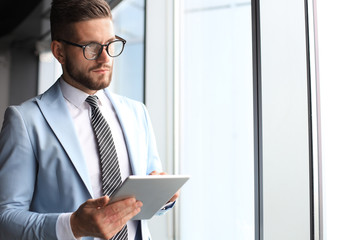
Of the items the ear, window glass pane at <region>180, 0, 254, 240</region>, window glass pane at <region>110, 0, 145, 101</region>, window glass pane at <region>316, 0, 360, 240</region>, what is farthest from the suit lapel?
window glass pane at <region>110, 0, 145, 101</region>

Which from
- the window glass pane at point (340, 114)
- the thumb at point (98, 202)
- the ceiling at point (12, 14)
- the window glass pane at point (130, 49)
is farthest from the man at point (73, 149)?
the window glass pane at point (130, 49)

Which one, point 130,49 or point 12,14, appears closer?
point 12,14

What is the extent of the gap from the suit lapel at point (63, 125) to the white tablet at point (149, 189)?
0.58 feet

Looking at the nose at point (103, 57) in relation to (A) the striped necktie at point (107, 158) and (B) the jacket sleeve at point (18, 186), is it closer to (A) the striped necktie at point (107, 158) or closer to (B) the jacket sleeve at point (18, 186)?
(A) the striped necktie at point (107, 158)

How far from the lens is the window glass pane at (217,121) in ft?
7.64

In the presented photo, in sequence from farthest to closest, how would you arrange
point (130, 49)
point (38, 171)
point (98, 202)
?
point (130, 49), point (38, 171), point (98, 202)

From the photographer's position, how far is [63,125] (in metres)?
1.20

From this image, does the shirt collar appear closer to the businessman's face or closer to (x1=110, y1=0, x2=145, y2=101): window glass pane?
the businessman's face

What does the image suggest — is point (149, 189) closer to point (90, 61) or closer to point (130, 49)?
point (90, 61)

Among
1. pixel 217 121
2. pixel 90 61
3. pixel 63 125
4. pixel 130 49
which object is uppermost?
pixel 130 49

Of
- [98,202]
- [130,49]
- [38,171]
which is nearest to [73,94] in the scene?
[38,171]

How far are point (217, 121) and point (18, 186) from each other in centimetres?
168

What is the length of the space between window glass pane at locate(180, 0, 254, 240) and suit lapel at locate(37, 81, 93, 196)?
132 cm

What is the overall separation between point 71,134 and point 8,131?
185mm
